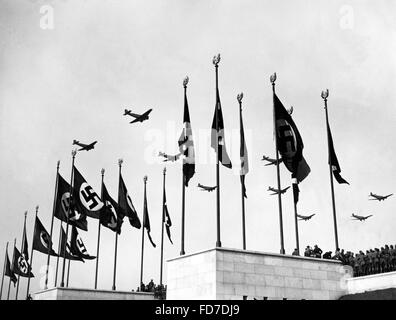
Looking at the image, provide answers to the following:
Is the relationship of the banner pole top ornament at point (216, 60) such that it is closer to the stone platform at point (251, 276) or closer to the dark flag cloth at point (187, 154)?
the dark flag cloth at point (187, 154)

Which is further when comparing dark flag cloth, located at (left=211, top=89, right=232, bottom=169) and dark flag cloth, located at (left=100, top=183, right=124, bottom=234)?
dark flag cloth, located at (left=100, top=183, right=124, bottom=234)

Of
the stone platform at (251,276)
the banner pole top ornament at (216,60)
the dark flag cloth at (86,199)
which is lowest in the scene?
the stone platform at (251,276)

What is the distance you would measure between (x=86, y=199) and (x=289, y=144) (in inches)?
640

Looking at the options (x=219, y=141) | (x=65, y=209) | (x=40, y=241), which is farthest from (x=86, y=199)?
(x=219, y=141)

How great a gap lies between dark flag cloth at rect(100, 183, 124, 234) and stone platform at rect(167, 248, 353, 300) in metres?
13.9

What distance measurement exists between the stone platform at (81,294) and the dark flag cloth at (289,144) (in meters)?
17.3

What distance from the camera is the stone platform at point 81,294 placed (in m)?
34.9

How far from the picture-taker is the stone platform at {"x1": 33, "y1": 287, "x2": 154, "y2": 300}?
34.9 metres

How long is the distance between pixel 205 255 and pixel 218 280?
132 cm

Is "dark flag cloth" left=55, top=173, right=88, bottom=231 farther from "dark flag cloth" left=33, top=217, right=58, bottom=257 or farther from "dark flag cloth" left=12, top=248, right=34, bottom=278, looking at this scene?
"dark flag cloth" left=12, top=248, right=34, bottom=278

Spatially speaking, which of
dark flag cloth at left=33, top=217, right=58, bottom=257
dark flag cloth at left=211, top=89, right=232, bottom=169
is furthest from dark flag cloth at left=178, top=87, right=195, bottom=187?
dark flag cloth at left=33, top=217, right=58, bottom=257

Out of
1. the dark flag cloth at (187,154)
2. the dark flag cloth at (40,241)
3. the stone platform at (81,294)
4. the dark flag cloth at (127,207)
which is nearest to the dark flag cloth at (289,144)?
the dark flag cloth at (187,154)

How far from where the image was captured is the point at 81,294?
36.0 meters
